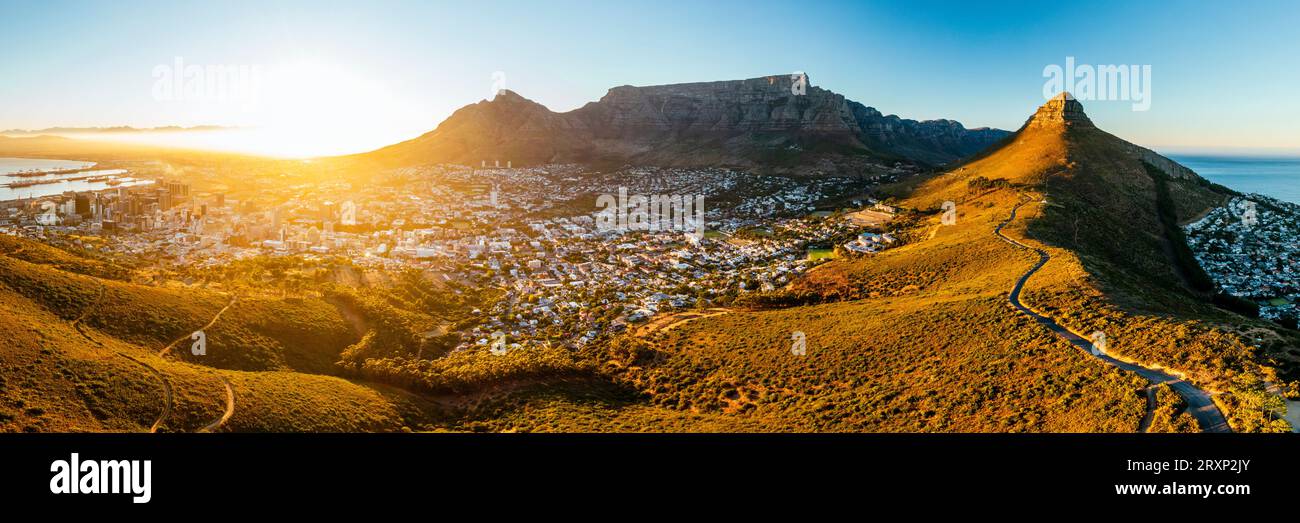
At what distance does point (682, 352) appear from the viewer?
31.4m

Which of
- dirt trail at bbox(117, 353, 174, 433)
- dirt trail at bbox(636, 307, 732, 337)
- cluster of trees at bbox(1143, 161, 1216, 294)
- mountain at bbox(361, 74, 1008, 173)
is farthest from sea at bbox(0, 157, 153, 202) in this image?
cluster of trees at bbox(1143, 161, 1216, 294)

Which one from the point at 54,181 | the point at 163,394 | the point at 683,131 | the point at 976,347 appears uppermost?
the point at 683,131

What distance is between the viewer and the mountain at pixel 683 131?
152m

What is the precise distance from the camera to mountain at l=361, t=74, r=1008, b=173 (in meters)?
152

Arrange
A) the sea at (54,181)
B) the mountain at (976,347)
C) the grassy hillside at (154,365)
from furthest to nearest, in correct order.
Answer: the sea at (54,181)
the mountain at (976,347)
the grassy hillside at (154,365)

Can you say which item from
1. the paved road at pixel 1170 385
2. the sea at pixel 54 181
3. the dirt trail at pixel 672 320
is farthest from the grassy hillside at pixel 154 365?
the sea at pixel 54 181

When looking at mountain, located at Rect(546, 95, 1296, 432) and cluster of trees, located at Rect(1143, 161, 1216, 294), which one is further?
cluster of trees, located at Rect(1143, 161, 1216, 294)

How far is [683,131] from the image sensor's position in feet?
584

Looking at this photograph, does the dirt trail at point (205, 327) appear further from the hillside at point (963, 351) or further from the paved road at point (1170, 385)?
the paved road at point (1170, 385)

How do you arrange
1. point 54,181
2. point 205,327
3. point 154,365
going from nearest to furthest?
point 154,365, point 205,327, point 54,181

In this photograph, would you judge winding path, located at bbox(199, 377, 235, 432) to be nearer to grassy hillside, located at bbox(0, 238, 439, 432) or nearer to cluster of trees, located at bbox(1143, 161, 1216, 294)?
grassy hillside, located at bbox(0, 238, 439, 432)

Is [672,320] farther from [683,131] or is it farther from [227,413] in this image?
[683,131]

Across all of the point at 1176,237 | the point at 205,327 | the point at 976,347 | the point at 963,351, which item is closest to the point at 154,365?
the point at 205,327
